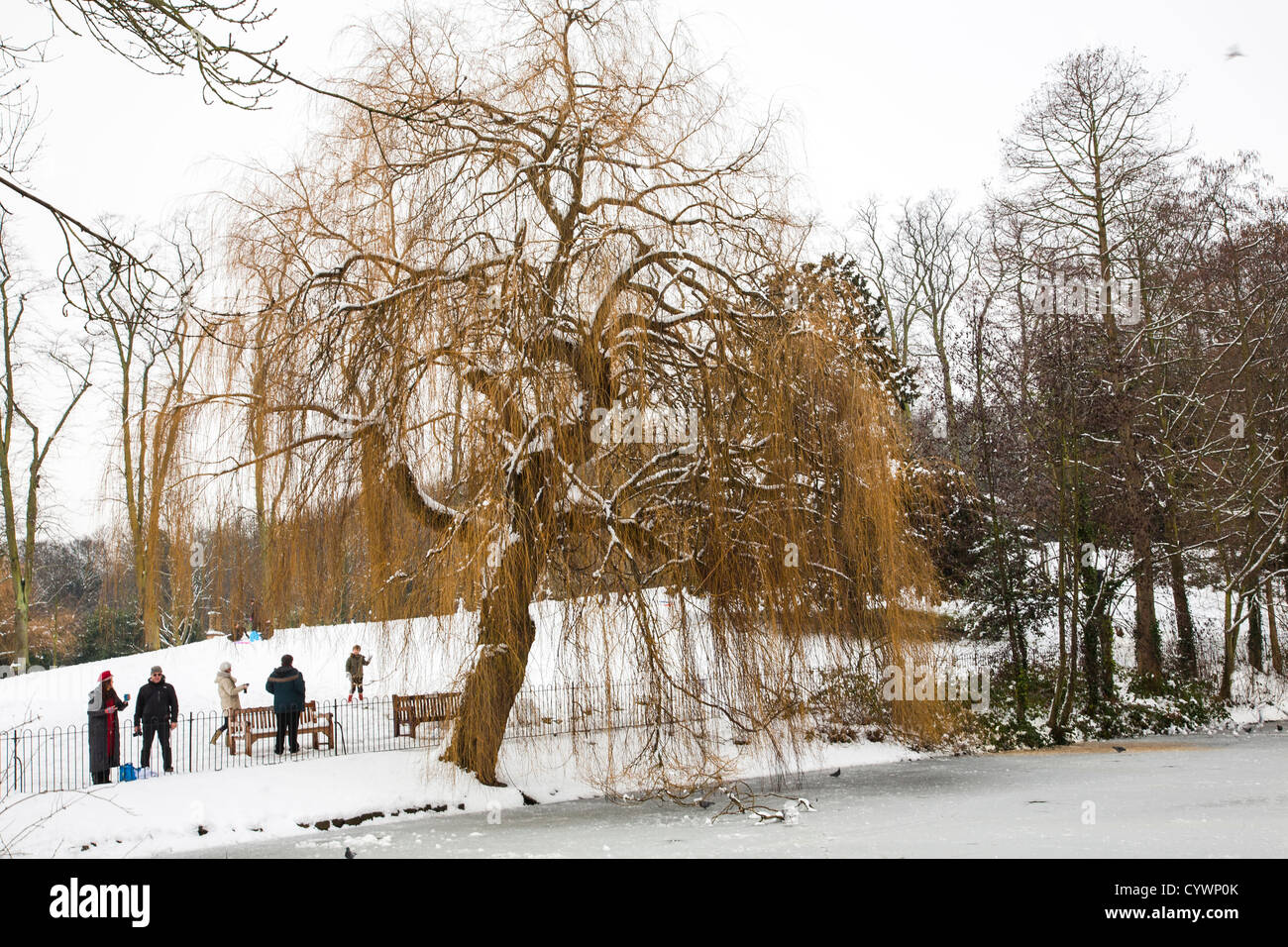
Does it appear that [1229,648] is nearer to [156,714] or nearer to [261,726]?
[261,726]

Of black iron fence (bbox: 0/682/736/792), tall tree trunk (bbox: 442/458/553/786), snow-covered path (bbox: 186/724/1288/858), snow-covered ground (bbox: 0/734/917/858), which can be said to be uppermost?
tall tree trunk (bbox: 442/458/553/786)

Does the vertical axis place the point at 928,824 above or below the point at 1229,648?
below

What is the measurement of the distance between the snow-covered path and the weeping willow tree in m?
1.28

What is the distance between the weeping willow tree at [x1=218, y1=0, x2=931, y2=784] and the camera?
10.8 meters

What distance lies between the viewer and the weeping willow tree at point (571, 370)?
10.8 meters

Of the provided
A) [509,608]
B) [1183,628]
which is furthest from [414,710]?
[1183,628]

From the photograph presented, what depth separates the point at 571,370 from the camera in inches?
434

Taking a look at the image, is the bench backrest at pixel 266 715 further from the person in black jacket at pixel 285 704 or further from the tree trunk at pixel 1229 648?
the tree trunk at pixel 1229 648

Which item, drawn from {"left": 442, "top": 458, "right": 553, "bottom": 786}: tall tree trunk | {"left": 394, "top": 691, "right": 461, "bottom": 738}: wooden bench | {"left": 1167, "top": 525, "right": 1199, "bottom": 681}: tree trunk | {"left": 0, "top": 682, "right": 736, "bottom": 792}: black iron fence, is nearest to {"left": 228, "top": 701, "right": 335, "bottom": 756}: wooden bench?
{"left": 0, "top": 682, "right": 736, "bottom": 792}: black iron fence

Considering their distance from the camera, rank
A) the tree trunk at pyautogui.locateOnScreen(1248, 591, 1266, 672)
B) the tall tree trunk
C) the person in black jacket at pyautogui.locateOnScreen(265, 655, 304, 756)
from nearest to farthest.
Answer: the tall tree trunk → the person in black jacket at pyautogui.locateOnScreen(265, 655, 304, 756) → the tree trunk at pyautogui.locateOnScreen(1248, 591, 1266, 672)

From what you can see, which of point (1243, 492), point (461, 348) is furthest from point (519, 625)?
point (1243, 492)

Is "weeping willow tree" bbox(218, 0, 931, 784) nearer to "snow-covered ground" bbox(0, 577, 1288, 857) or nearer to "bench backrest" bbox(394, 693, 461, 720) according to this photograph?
"snow-covered ground" bbox(0, 577, 1288, 857)

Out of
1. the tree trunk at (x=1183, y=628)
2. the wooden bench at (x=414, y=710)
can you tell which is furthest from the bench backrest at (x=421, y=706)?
the tree trunk at (x=1183, y=628)

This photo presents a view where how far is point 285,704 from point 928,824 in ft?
29.9
